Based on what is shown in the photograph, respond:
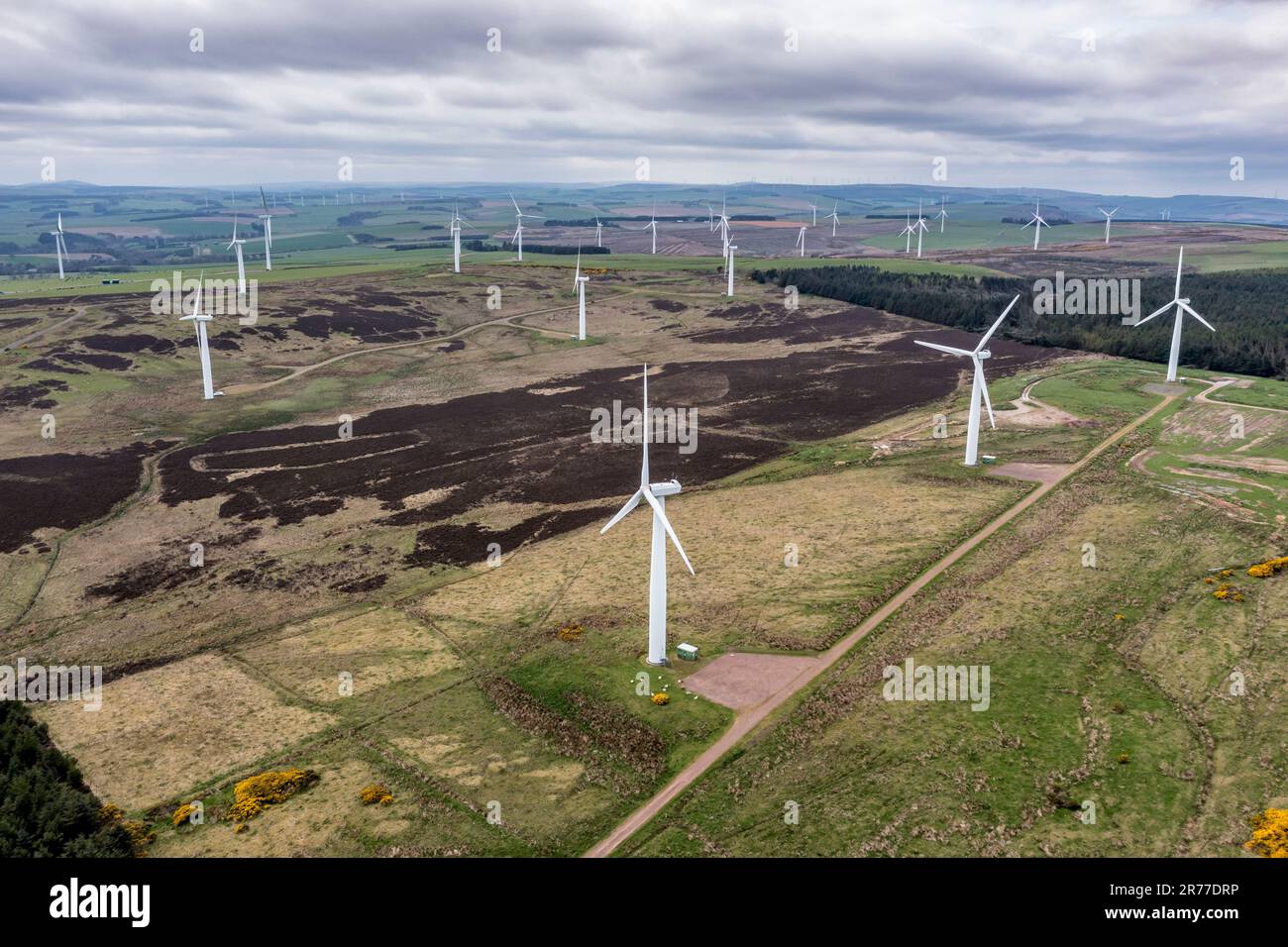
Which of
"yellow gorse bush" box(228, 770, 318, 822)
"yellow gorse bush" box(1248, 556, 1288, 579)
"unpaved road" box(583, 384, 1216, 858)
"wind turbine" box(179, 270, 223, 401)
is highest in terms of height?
"wind turbine" box(179, 270, 223, 401)

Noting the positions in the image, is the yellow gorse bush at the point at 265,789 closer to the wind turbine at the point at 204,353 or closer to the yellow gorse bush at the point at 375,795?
the yellow gorse bush at the point at 375,795

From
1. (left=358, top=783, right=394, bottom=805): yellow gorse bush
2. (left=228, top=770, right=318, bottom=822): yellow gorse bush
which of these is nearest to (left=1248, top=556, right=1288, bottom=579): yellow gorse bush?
(left=358, top=783, right=394, bottom=805): yellow gorse bush

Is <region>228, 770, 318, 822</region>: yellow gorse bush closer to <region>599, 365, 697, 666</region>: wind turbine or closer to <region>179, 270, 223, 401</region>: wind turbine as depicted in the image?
<region>599, 365, 697, 666</region>: wind turbine

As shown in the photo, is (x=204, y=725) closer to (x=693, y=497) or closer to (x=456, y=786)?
(x=456, y=786)

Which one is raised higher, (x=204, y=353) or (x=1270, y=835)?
(x=204, y=353)

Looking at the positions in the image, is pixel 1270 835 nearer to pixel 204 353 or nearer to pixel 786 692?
pixel 786 692

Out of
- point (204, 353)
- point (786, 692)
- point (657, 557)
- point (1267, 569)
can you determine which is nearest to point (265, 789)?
point (657, 557)
